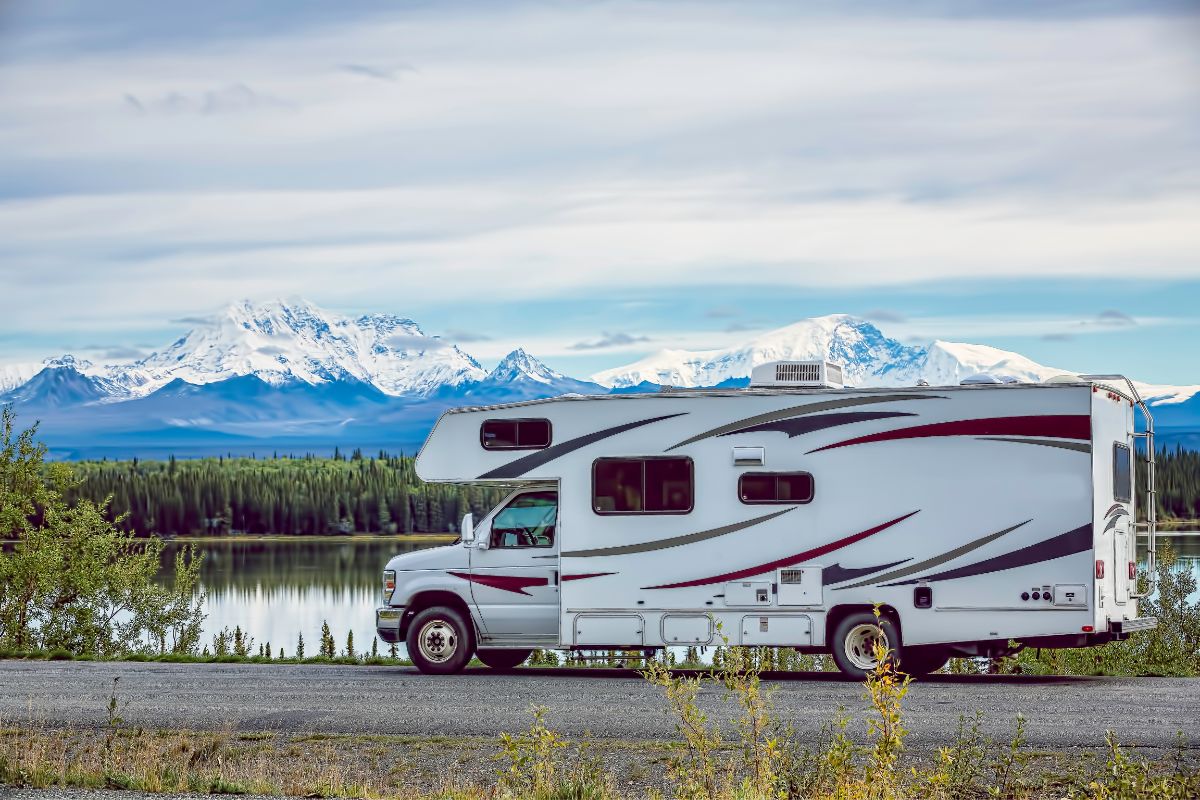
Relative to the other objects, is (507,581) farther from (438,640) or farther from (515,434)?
(515,434)

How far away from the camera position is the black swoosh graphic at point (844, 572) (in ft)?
52.6

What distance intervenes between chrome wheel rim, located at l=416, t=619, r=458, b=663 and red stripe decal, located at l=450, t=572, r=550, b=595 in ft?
2.07

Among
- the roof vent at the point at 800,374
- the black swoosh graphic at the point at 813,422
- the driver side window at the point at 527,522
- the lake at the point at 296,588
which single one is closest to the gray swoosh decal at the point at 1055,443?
the black swoosh graphic at the point at 813,422

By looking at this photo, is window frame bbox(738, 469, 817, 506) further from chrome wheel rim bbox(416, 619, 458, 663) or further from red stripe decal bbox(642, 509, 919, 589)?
chrome wheel rim bbox(416, 619, 458, 663)

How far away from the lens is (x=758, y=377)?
1723 centimetres

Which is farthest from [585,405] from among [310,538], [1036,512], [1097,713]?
[310,538]

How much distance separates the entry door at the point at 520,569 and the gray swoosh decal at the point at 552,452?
15.5 inches

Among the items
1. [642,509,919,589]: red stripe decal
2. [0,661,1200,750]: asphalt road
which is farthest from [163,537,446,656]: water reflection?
[642,509,919,589]: red stripe decal

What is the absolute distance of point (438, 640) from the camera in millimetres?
17375

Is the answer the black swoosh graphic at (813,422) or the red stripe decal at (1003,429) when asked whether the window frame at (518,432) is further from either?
the red stripe decal at (1003,429)

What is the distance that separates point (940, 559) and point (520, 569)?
4.52m

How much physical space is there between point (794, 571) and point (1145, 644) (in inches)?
385

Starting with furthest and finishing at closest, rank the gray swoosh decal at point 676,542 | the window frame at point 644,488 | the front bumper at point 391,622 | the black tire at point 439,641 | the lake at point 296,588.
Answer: the lake at point 296,588, the front bumper at point 391,622, the black tire at point 439,641, the window frame at point 644,488, the gray swoosh decal at point 676,542

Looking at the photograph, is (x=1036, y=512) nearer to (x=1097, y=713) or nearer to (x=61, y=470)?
(x=1097, y=713)
